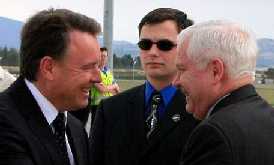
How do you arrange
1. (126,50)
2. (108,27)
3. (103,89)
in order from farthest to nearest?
(126,50) < (108,27) < (103,89)

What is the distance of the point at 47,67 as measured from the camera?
2598 mm

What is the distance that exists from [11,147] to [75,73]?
0.51 metres

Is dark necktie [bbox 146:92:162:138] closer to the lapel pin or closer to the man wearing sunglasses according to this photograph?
the man wearing sunglasses

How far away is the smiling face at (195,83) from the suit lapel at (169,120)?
0.49 metres

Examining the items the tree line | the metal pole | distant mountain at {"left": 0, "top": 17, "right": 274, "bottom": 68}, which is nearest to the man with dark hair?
distant mountain at {"left": 0, "top": 17, "right": 274, "bottom": 68}

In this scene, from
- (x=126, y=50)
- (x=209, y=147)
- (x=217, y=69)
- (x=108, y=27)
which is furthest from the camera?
(x=126, y=50)

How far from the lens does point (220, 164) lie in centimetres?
208

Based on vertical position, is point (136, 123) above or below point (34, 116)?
below

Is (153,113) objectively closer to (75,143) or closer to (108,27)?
Result: (75,143)

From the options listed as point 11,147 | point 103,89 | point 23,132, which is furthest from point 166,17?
point 103,89

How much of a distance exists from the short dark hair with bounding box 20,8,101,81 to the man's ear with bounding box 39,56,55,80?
0.02 metres

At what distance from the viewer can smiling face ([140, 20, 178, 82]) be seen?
3.30 meters

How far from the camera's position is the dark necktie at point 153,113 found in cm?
320

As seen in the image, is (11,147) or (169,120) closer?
(11,147)
